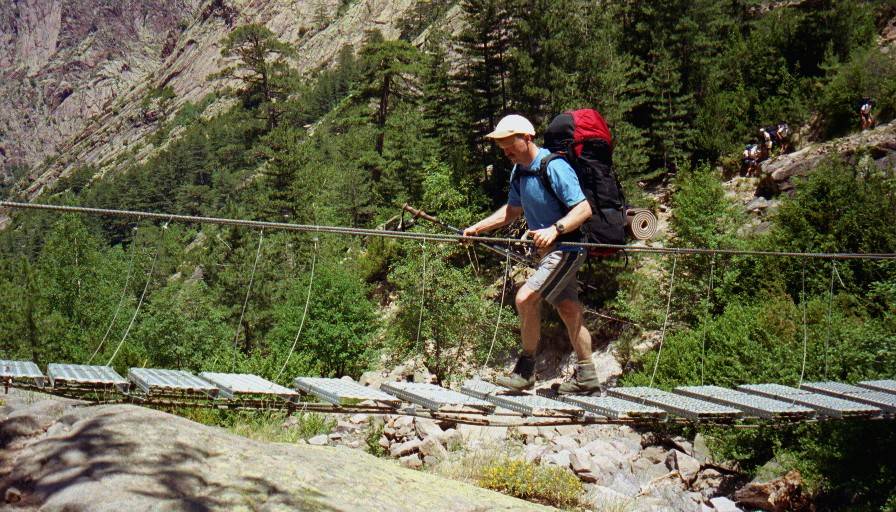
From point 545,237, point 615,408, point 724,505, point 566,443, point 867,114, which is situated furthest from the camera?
point 867,114

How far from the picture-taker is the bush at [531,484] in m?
10.1

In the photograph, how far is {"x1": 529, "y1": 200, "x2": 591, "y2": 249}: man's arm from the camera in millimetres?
4910

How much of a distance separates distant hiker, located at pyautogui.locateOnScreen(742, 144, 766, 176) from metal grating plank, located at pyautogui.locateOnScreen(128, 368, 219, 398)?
92.4ft

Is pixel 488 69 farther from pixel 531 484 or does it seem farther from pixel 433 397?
pixel 433 397

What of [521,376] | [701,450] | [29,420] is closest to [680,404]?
[521,376]

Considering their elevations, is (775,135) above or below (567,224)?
below

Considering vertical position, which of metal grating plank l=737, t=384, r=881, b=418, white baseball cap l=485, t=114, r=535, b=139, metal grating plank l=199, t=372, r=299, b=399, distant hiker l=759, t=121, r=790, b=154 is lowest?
distant hiker l=759, t=121, r=790, b=154

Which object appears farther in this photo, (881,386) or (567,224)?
(881,386)

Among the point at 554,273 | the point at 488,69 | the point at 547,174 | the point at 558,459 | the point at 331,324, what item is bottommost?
the point at 331,324

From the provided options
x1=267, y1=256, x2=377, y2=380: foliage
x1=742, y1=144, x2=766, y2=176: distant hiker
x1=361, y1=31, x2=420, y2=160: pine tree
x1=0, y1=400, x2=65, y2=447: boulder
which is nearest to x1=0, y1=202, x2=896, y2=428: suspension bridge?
x1=0, y1=400, x2=65, y2=447: boulder

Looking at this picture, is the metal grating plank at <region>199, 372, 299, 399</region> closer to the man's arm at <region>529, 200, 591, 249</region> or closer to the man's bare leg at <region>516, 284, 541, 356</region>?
the man's bare leg at <region>516, 284, 541, 356</region>

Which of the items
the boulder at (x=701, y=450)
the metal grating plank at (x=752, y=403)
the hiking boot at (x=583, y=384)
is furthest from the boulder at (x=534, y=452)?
the hiking boot at (x=583, y=384)

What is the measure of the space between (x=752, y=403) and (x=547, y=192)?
2.10 metres

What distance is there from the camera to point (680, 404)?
5.17 meters
